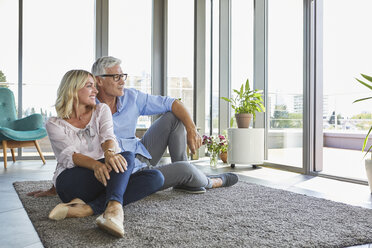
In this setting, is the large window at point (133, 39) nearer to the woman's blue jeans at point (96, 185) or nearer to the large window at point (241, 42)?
the large window at point (241, 42)

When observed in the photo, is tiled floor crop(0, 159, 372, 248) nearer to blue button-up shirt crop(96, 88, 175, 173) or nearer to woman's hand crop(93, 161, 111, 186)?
woman's hand crop(93, 161, 111, 186)

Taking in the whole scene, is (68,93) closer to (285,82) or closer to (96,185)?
(96,185)

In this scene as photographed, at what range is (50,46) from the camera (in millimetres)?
5234

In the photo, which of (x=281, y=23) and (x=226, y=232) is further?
(x=281, y=23)

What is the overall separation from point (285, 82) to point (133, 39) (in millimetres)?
2670

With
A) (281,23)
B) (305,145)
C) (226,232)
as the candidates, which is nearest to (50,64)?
(281,23)

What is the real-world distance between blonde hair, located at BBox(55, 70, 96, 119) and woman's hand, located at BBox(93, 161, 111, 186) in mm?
360

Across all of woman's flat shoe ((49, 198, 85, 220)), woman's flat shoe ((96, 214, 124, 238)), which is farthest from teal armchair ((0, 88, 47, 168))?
woman's flat shoe ((96, 214, 124, 238))

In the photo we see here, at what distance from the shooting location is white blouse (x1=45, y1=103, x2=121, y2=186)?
178 centimetres

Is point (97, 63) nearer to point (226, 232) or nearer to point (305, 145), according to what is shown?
point (226, 232)

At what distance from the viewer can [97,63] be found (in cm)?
212

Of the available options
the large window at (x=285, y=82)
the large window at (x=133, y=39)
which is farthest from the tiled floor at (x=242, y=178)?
the large window at (x=133, y=39)

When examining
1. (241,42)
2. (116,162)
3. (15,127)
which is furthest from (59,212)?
(241,42)

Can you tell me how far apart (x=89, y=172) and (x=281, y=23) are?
9.97ft
